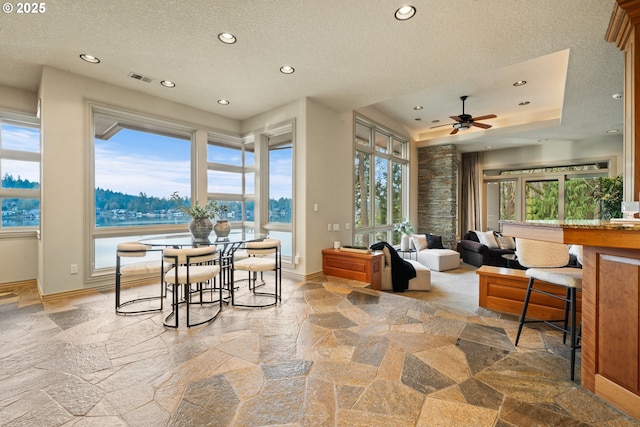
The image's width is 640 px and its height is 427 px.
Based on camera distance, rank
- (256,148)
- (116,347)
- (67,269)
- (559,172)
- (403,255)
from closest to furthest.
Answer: (116,347) < (67,269) < (256,148) < (403,255) < (559,172)

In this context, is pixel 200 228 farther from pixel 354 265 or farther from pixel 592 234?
pixel 592 234

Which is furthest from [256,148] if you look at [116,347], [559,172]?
[559,172]

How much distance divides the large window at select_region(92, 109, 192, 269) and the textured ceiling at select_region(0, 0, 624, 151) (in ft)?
2.09

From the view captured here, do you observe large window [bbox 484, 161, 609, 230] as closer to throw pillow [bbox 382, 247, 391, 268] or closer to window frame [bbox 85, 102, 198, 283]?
throw pillow [bbox 382, 247, 391, 268]

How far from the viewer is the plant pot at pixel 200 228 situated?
11.1 feet

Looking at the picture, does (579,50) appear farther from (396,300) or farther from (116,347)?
(116,347)

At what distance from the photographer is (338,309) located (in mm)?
Answer: 3102

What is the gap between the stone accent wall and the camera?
7.34 m

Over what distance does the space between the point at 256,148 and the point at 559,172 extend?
7.88 m

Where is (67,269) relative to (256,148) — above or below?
below

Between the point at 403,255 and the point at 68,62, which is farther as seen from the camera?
the point at 403,255

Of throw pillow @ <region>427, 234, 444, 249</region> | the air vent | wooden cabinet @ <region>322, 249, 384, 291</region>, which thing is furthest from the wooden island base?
the air vent

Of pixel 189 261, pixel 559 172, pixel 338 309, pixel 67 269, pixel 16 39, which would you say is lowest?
pixel 338 309

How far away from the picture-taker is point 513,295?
3043mm
